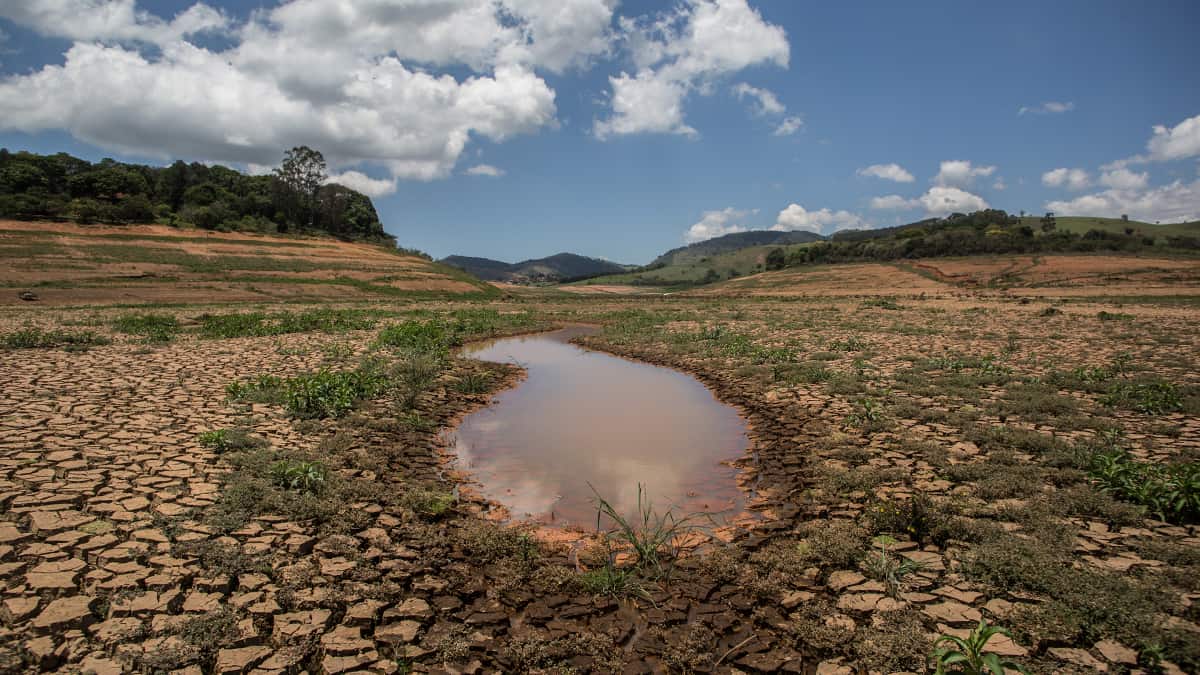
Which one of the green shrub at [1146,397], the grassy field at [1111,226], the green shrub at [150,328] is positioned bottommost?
the green shrub at [1146,397]

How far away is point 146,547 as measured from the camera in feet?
13.6

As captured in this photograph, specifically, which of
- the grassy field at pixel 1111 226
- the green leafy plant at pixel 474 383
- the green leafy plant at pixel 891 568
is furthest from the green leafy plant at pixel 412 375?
the grassy field at pixel 1111 226

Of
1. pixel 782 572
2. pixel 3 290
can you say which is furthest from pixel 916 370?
pixel 3 290

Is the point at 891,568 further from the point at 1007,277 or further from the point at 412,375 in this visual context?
the point at 1007,277

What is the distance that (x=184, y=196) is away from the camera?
75688 mm

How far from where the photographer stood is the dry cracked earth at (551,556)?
130 inches

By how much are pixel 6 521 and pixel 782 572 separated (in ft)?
20.9

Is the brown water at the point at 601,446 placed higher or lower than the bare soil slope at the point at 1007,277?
lower

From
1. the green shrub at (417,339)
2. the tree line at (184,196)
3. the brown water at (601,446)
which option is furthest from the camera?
the tree line at (184,196)

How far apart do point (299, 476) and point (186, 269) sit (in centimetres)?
4540

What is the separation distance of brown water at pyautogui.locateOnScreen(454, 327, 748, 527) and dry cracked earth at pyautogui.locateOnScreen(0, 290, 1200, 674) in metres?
0.51

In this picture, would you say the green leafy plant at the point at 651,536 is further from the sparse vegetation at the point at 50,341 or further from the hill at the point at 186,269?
the hill at the point at 186,269

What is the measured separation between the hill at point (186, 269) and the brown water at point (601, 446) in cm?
3090

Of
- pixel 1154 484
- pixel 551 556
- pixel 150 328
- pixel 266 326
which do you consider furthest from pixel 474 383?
pixel 150 328
